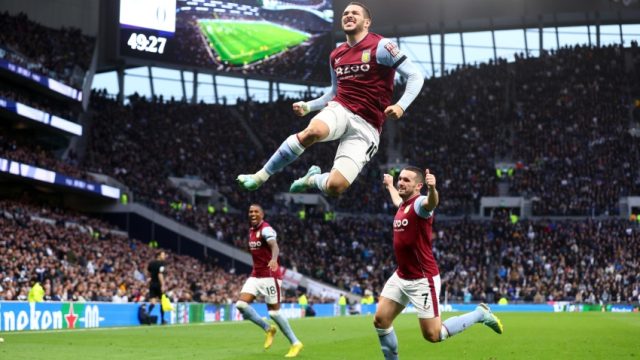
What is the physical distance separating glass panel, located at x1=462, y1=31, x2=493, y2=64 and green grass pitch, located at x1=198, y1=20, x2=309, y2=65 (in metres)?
20.2

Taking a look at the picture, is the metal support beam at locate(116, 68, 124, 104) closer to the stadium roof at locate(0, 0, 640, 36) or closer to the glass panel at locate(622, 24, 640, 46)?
the stadium roof at locate(0, 0, 640, 36)

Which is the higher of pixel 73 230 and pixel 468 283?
pixel 73 230

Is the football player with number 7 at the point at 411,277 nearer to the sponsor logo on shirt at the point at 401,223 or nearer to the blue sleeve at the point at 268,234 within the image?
the sponsor logo on shirt at the point at 401,223

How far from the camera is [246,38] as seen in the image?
58.0 meters

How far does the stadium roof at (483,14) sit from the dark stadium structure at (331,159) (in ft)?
0.45

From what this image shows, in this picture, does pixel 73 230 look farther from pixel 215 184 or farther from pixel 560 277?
pixel 560 277

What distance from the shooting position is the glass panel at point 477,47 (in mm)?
74312

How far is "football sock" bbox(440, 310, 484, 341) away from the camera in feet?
37.3

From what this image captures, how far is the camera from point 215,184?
61.7 metres

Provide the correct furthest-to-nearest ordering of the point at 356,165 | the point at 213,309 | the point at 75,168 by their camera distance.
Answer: the point at 75,168, the point at 213,309, the point at 356,165

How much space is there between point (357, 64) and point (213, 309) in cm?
2727

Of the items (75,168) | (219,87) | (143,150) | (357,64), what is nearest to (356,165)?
(357,64)

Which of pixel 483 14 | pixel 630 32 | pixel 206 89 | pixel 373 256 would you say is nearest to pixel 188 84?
pixel 206 89

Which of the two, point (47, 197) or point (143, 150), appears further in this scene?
point (143, 150)
